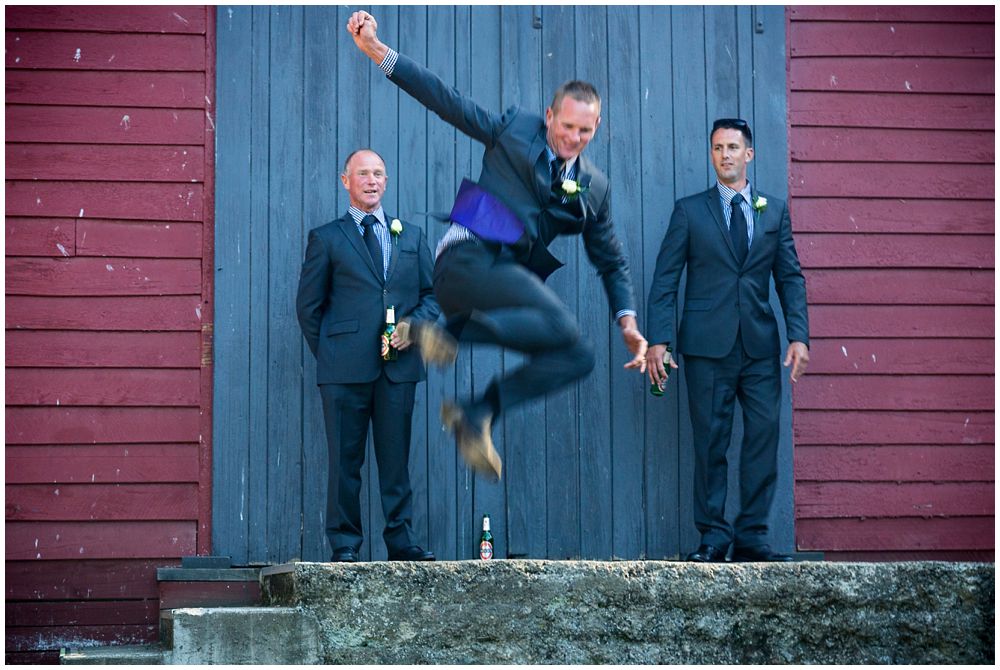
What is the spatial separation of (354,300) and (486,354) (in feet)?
2.64

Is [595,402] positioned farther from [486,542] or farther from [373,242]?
[373,242]

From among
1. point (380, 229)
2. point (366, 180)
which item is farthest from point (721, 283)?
point (366, 180)

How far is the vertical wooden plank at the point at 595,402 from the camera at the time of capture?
6129 mm

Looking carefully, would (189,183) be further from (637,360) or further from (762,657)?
(762,657)

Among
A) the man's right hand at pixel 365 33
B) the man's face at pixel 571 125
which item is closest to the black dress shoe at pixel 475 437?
the man's face at pixel 571 125

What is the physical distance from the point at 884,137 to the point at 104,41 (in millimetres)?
3643

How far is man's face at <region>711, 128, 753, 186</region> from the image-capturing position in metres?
5.86

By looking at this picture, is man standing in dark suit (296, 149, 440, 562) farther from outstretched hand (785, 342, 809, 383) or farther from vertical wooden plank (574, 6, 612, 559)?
outstretched hand (785, 342, 809, 383)

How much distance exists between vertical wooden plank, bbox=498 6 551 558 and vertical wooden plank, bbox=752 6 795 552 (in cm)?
103

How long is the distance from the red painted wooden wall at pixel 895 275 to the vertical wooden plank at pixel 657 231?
57 cm

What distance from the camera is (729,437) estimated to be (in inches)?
224

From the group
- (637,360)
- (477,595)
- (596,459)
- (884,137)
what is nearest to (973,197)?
(884,137)

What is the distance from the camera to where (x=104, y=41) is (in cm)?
616

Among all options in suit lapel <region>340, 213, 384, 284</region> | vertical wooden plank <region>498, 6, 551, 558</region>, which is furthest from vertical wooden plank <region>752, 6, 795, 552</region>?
suit lapel <region>340, 213, 384, 284</region>
